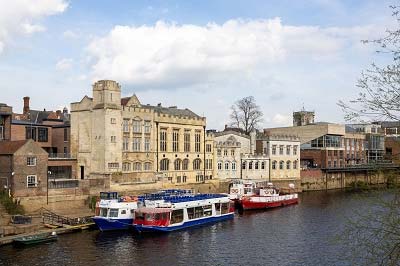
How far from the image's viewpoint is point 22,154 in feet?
183

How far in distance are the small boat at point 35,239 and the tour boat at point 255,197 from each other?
3234 centimetres

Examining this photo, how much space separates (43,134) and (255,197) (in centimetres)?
3095

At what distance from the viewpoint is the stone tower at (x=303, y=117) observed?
129 meters

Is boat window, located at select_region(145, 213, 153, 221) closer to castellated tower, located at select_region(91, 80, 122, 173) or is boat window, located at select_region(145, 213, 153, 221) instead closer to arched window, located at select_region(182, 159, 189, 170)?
castellated tower, located at select_region(91, 80, 122, 173)

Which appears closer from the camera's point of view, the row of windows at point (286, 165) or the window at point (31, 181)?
the window at point (31, 181)

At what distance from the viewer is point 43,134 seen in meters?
72.2

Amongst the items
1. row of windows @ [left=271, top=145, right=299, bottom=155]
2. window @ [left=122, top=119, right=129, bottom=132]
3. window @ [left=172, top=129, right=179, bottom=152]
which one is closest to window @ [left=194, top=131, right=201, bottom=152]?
window @ [left=172, top=129, right=179, bottom=152]

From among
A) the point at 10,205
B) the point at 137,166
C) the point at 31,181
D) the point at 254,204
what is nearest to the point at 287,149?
the point at 254,204

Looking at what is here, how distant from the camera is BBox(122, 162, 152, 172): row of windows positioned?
6972 centimetres

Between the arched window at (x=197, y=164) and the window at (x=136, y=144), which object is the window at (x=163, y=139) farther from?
the arched window at (x=197, y=164)

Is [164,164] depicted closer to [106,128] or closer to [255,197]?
[106,128]

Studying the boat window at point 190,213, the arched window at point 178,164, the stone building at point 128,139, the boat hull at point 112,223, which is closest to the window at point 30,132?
the stone building at point 128,139

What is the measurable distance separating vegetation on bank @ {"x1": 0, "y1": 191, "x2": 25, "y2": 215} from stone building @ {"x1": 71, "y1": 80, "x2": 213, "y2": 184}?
1379cm

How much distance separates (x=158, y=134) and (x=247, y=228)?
934 inches
